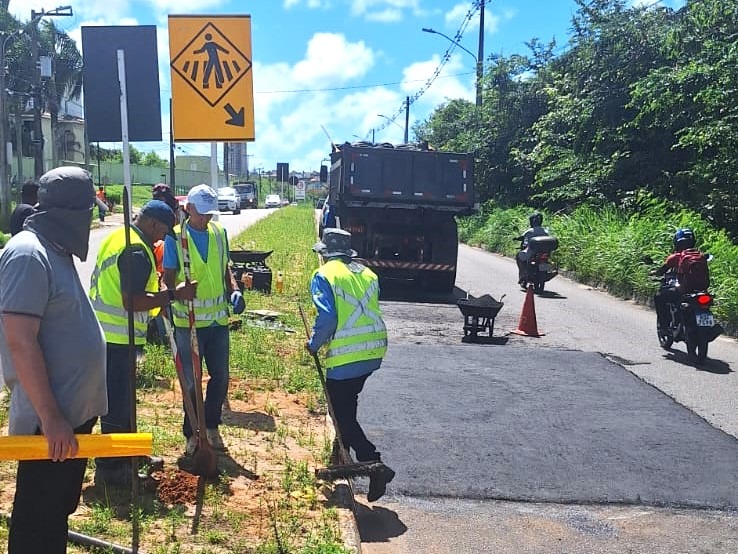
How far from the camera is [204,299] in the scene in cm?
538

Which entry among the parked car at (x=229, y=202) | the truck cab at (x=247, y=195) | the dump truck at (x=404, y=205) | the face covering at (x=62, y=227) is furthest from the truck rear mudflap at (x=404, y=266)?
the truck cab at (x=247, y=195)

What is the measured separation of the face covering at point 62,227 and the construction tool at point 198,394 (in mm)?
1880

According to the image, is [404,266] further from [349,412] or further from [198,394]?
[198,394]

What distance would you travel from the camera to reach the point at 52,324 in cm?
287

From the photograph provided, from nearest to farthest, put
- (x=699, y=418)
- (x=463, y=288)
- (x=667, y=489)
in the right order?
(x=667, y=489)
(x=699, y=418)
(x=463, y=288)

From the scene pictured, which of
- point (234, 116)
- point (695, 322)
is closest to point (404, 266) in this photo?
point (695, 322)

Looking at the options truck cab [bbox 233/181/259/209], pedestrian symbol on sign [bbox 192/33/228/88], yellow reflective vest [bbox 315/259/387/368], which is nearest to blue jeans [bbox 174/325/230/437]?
yellow reflective vest [bbox 315/259/387/368]

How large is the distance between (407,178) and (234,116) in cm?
864

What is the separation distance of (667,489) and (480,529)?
1.49 m

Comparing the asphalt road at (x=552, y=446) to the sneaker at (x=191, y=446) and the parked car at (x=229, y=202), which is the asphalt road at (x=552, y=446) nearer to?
the sneaker at (x=191, y=446)

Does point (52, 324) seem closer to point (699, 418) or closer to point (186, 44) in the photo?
point (186, 44)

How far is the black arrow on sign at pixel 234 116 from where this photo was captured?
21.2ft

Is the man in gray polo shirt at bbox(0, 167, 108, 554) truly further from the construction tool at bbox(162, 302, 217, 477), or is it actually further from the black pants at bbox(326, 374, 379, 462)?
the black pants at bbox(326, 374, 379, 462)

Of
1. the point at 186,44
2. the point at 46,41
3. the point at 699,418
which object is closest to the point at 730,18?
the point at 699,418
